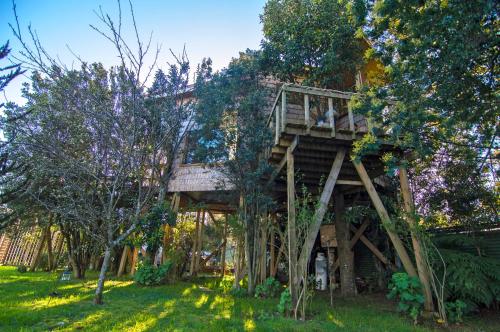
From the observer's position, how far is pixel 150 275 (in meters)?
8.49

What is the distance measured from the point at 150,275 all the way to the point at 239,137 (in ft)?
16.1

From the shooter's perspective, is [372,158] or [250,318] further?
[372,158]

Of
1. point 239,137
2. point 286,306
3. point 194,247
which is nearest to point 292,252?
point 286,306

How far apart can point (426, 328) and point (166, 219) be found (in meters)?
6.93

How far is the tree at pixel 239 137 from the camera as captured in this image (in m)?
7.39

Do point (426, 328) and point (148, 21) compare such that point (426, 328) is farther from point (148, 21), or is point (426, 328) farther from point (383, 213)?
point (148, 21)

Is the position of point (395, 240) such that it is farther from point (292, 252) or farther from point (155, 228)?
point (155, 228)

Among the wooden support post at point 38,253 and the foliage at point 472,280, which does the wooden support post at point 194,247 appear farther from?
the foliage at point 472,280

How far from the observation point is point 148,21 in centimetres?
541

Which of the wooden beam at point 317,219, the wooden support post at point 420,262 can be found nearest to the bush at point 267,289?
the wooden beam at point 317,219

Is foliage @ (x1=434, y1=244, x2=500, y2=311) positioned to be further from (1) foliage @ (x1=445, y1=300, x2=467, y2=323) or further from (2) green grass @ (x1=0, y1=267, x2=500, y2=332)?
(2) green grass @ (x1=0, y1=267, x2=500, y2=332)

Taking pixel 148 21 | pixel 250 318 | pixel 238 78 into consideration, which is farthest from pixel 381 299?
pixel 148 21

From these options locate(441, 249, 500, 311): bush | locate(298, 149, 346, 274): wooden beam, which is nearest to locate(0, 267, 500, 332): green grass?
locate(441, 249, 500, 311): bush

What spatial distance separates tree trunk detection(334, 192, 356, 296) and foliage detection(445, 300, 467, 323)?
2880 mm
